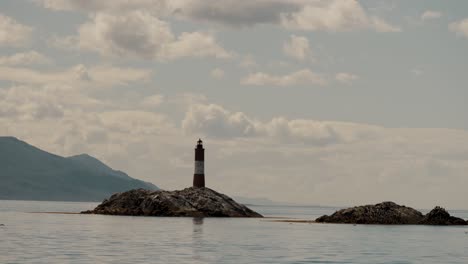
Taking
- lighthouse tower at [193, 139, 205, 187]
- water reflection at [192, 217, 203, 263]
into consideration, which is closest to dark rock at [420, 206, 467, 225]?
lighthouse tower at [193, 139, 205, 187]

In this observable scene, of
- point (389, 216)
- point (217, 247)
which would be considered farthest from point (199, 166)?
point (217, 247)

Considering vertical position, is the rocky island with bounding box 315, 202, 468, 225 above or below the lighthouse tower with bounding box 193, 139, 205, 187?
below

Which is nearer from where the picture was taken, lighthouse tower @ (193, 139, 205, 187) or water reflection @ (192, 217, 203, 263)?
water reflection @ (192, 217, 203, 263)

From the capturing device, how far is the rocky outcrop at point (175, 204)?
151750 millimetres

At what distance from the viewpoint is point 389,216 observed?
139m

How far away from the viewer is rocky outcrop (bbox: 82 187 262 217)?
151750 mm

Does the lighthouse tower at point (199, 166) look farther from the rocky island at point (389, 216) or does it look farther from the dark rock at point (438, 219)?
the dark rock at point (438, 219)

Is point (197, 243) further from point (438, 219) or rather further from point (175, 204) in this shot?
point (438, 219)

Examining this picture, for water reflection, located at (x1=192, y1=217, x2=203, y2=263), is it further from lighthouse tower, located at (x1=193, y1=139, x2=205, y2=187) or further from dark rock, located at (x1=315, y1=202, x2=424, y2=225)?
dark rock, located at (x1=315, y1=202, x2=424, y2=225)

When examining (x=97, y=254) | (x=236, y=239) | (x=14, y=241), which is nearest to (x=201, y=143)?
(x=236, y=239)

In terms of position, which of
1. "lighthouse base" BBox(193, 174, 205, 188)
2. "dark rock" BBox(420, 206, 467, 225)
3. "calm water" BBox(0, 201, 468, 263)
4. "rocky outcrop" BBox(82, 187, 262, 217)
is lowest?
"calm water" BBox(0, 201, 468, 263)

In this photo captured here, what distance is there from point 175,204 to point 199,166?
8.67 meters

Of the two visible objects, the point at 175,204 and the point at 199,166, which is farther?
the point at 175,204

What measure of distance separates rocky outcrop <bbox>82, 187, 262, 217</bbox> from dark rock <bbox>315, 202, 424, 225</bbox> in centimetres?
2373
